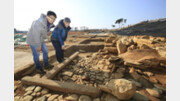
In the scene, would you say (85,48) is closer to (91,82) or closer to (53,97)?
(91,82)

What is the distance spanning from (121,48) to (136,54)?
0.87 meters

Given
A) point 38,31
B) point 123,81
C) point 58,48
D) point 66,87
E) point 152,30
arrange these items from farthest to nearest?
Answer: point 152,30, point 58,48, point 38,31, point 66,87, point 123,81

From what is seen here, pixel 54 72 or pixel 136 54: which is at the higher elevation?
pixel 136 54

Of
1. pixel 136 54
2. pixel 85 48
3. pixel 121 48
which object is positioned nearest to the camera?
pixel 136 54

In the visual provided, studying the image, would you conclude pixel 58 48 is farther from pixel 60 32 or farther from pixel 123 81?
pixel 123 81

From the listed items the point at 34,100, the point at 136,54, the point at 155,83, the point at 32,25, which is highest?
the point at 32,25

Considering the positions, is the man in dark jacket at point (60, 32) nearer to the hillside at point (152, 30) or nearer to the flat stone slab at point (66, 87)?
the flat stone slab at point (66, 87)

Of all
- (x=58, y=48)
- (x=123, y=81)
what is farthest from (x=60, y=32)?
(x=123, y=81)

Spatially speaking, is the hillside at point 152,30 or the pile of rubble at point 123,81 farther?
the hillside at point 152,30

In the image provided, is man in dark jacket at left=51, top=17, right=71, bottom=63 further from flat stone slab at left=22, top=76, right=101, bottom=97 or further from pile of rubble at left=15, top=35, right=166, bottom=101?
flat stone slab at left=22, top=76, right=101, bottom=97

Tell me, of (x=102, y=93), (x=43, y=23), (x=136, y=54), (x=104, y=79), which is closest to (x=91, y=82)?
(x=104, y=79)

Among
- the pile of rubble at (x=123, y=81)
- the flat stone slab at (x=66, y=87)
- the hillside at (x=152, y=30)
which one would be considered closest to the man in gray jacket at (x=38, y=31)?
the flat stone slab at (x=66, y=87)

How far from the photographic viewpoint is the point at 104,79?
2.21m

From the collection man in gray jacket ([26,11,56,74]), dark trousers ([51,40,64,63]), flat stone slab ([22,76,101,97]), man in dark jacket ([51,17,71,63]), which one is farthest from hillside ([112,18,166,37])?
man in gray jacket ([26,11,56,74])
